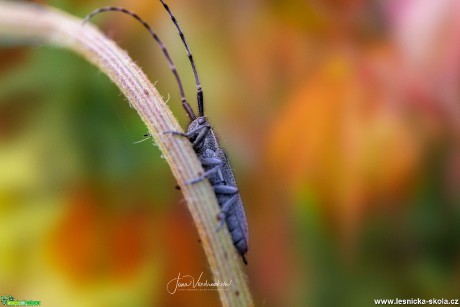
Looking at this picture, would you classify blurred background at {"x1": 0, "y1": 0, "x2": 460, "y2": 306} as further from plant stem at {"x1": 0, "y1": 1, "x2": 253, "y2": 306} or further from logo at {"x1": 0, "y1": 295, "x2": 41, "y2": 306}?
plant stem at {"x1": 0, "y1": 1, "x2": 253, "y2": 306}

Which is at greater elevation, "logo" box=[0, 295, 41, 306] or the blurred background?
the blurred background

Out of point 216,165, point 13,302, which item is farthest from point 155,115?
point 13,302

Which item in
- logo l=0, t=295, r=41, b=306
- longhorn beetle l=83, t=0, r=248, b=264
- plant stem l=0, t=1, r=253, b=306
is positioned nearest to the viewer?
plant stem l=0, t=1, r=253, b=306

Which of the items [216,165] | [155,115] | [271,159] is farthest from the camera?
[271,159]

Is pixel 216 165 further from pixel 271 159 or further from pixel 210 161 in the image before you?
pixel 271 159

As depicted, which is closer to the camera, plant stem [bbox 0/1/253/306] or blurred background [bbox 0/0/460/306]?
plant stem [bbox 0/1/253/306]

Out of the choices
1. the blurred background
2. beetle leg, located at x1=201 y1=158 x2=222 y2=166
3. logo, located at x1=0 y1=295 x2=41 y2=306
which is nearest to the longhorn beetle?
beetle leg, located at x1=201 y1=158 x2=222 y2=166
